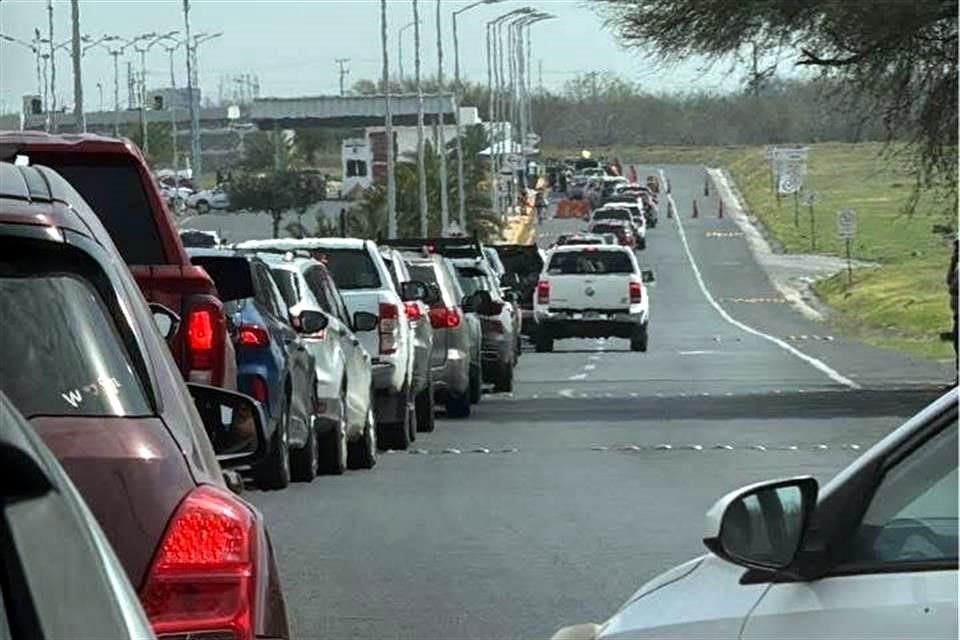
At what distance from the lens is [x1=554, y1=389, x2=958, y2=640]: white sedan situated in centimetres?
489

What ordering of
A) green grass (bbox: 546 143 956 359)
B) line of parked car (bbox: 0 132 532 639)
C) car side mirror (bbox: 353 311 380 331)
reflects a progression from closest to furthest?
line of parked car (bbox: 0 132 532 639)
car side mirror (bbox: 353 311 380 331)
green grass (bbox: 546 143 956 359)

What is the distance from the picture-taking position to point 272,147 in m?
121

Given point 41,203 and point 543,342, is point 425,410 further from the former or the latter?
point 543,342

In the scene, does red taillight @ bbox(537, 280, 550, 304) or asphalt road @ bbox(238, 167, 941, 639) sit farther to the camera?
red taillight @ bbox(537, 280, 550, 304)

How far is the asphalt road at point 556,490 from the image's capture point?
11.6 metres

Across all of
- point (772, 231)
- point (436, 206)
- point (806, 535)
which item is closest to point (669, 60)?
point (806, 535)

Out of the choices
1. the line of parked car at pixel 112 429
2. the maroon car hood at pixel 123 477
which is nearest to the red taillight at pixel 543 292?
the line of parked car at pixel 112 429

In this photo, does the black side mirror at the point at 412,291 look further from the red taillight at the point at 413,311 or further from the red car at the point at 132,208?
the red car at the point at 132,208

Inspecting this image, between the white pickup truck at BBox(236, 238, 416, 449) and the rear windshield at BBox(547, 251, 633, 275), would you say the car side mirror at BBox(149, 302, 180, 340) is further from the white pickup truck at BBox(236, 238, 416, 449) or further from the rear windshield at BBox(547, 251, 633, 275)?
the rear windshield at BBox(547, 251, 633, 275)

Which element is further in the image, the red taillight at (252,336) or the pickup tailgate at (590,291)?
the pickup tailgate at (590,291)

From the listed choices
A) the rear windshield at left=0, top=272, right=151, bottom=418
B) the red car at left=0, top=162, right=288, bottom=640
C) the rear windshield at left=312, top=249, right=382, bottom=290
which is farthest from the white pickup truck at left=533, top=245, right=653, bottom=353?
the rear windshield at left=0, top=272, right=151, bottom=418

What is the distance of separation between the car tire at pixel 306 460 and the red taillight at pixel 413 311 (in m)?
5.04

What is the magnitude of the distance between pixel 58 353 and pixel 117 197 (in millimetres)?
6687

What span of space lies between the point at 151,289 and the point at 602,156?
576ft
